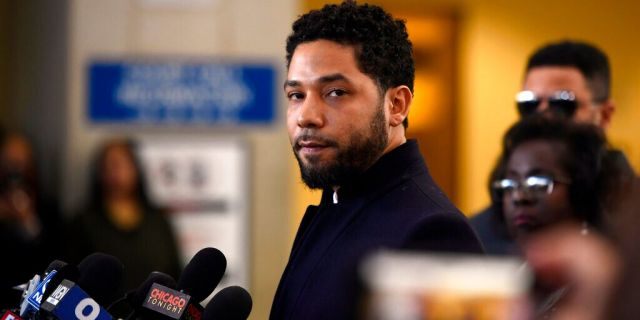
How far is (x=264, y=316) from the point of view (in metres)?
6.34

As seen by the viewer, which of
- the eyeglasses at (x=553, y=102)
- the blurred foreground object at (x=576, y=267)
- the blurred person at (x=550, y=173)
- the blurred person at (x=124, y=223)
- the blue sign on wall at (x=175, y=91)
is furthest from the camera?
the blue sign on wall at (x=175, y=91)

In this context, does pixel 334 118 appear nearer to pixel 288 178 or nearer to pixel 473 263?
pixel 473 263

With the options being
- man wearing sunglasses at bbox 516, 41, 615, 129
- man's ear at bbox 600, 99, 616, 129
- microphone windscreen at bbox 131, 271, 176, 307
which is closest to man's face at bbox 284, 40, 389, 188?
microphone windscreen at bbox 131, 271, 176, 307

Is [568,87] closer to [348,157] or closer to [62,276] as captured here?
[348,157]

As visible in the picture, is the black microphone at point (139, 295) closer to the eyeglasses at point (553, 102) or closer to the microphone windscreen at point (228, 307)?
the microphone windscreen at point (228, 307)

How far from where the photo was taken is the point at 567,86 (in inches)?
123

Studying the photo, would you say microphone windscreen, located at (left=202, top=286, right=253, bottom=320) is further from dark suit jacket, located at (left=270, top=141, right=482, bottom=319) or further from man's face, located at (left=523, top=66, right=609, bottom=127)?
man's face, located at (left=523, top=66, right=609, bottom=127)

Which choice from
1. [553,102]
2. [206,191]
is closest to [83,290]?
[553,102]

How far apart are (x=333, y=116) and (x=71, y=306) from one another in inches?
23.8

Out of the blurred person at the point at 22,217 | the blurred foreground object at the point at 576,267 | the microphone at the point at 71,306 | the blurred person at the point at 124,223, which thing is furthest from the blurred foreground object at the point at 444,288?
the blurred person at the point at 124,223

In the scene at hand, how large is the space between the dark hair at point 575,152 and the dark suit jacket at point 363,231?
0.53 metres

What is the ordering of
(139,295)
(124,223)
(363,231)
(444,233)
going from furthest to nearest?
(124,223) → (363,231) → (444,233) → (139,295)

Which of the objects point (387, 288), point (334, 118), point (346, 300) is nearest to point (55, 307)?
point (346, 300)

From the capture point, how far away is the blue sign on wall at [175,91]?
20.4 feet
